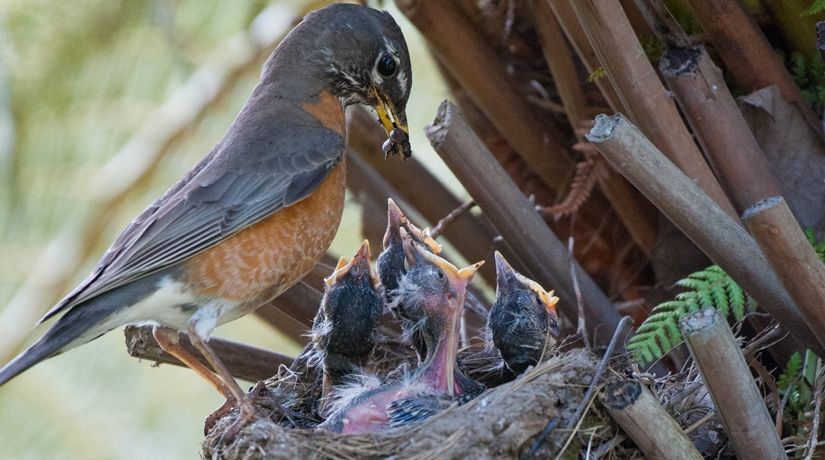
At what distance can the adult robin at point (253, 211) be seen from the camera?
2.33 m

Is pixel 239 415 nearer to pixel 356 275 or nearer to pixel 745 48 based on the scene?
pixel 356 275

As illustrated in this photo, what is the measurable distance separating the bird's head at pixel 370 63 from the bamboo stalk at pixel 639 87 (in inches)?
27.4

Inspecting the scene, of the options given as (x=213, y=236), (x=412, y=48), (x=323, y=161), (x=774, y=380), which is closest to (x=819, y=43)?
(x=774, y=380)

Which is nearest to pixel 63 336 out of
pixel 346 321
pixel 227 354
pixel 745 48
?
pixel 227 354

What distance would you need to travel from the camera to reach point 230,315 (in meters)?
2.47

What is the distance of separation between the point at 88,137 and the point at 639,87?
65.4 inches

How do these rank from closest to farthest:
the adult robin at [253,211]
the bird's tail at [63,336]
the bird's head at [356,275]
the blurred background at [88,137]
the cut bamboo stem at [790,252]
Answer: the cut bamboo stem at [790,252] < the bird's tail at [63,336] < the adult robin at [253,211] < the bird's head at [356,275] < the blurred background at [88,137]

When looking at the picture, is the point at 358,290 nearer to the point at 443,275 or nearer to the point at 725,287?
the point at 443,275

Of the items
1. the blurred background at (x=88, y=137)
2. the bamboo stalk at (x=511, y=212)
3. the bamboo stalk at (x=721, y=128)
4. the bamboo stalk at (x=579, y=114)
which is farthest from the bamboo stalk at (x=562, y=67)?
the blurred background at (x=88, y=137)

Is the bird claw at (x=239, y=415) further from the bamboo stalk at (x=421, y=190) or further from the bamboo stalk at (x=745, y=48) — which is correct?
the bamboo stalk at (x=745, y=48)

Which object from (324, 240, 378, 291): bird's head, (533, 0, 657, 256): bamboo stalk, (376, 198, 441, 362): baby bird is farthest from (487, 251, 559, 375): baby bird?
(533, 0, 657, 256): bamboo stalk

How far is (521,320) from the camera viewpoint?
2412 mm

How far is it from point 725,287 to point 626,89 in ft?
1.43

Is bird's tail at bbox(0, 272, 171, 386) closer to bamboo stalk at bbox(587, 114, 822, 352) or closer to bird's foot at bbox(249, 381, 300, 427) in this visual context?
bird's foot at bbox(249, 381, 300, 427)
